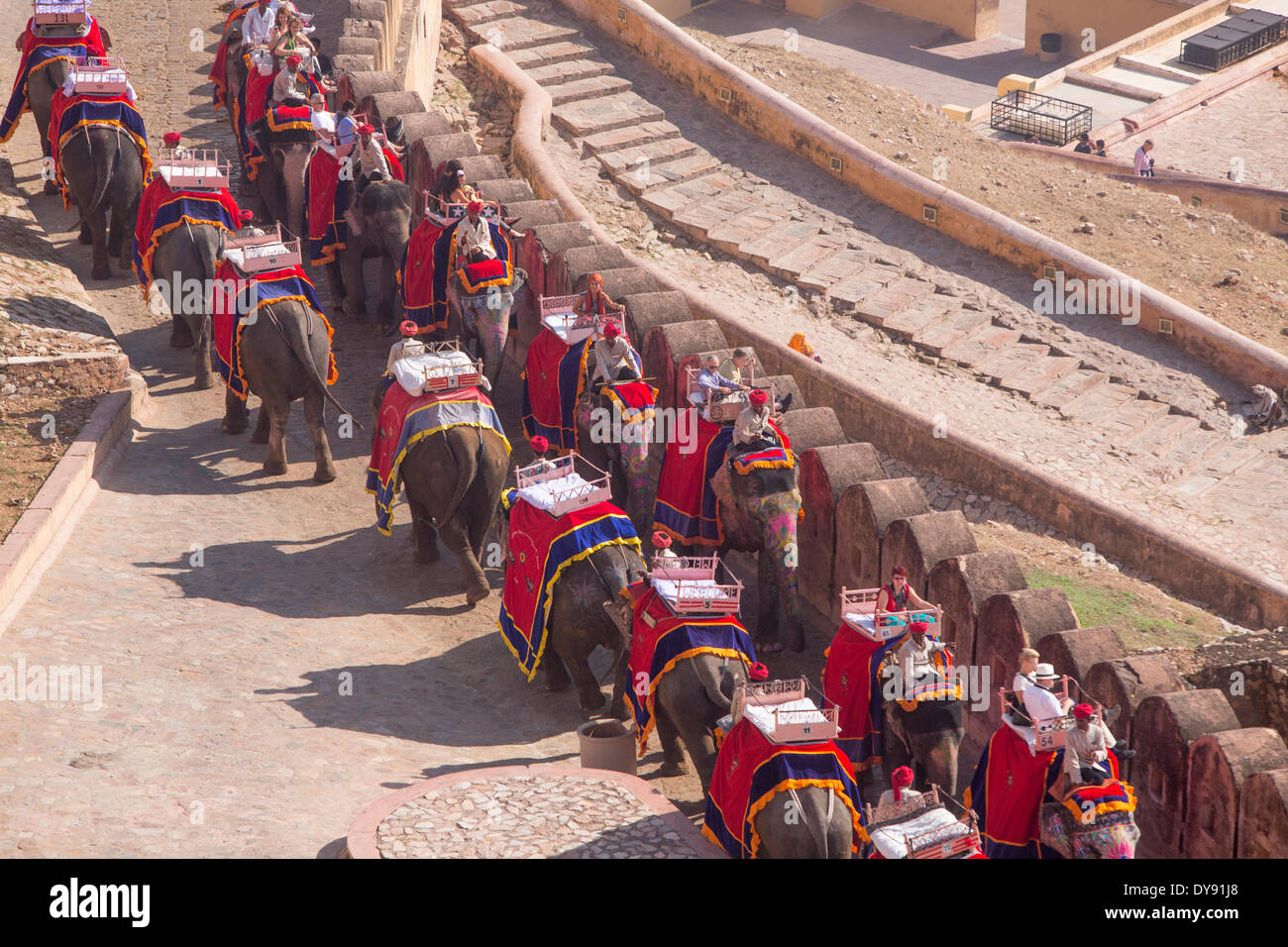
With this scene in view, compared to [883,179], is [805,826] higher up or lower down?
lower down

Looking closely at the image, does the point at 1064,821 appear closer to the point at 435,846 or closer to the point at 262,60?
the point at 435,846

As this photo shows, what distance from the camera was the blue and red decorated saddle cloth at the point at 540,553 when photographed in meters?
14.7

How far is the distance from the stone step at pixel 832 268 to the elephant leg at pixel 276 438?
24.6 ft

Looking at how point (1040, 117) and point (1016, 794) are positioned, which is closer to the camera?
point (1016, 794)

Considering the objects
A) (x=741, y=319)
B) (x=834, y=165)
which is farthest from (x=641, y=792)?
(x=834, y=165)

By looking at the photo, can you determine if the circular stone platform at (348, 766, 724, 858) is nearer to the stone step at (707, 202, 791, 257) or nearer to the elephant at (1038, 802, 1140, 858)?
the elephant at (1038, 802, 1140, 858)

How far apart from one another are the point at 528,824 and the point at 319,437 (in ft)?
21.6

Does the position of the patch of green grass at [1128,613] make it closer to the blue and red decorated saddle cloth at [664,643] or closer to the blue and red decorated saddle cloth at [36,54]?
the blue and red decorated saddle cloth at [664,643]

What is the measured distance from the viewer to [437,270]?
19.1m

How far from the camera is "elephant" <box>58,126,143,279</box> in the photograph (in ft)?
68.8

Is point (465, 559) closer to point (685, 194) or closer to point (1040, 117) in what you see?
point (685, 194)

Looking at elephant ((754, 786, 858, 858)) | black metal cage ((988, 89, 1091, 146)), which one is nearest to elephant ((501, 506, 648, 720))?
elephant ((754, 786, 858, 858))

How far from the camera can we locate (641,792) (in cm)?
1309

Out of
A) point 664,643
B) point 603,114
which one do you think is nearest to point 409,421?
point 664,643
